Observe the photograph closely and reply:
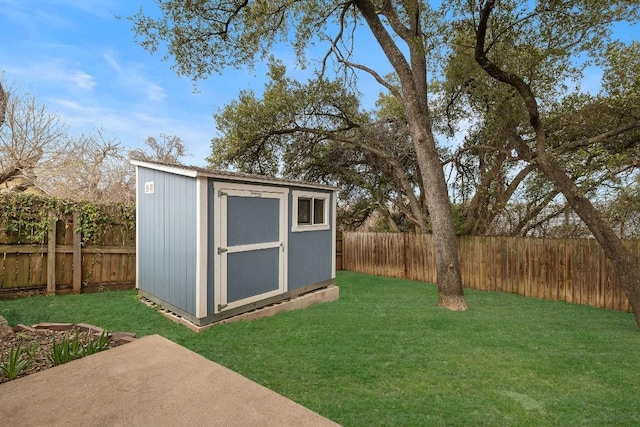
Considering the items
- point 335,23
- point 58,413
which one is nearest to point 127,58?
point 335,23

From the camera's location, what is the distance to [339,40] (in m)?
7.57

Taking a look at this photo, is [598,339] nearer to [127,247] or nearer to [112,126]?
[127,247]

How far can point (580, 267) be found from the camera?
20.0 ft

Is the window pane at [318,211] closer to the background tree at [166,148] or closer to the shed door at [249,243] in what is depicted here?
the shed door at [249,243]

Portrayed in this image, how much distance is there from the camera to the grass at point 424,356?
2365 millimetres

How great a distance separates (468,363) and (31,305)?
621 centimetres

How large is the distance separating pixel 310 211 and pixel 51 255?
4.67 metres

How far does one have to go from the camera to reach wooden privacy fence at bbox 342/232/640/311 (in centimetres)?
591

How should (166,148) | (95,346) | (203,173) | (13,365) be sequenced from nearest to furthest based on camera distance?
(13,365)
(95,346)
(203,173)
(166,148)

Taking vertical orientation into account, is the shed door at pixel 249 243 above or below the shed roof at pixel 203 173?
below

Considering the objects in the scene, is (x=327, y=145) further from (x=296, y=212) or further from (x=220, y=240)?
(x=220, y=240)

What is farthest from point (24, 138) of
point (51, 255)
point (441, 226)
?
point (441, 226)

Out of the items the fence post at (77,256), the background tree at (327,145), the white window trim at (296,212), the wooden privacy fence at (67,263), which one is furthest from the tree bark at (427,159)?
the fence post at (77,256)

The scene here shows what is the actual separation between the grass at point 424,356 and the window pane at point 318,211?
1.63 metres
